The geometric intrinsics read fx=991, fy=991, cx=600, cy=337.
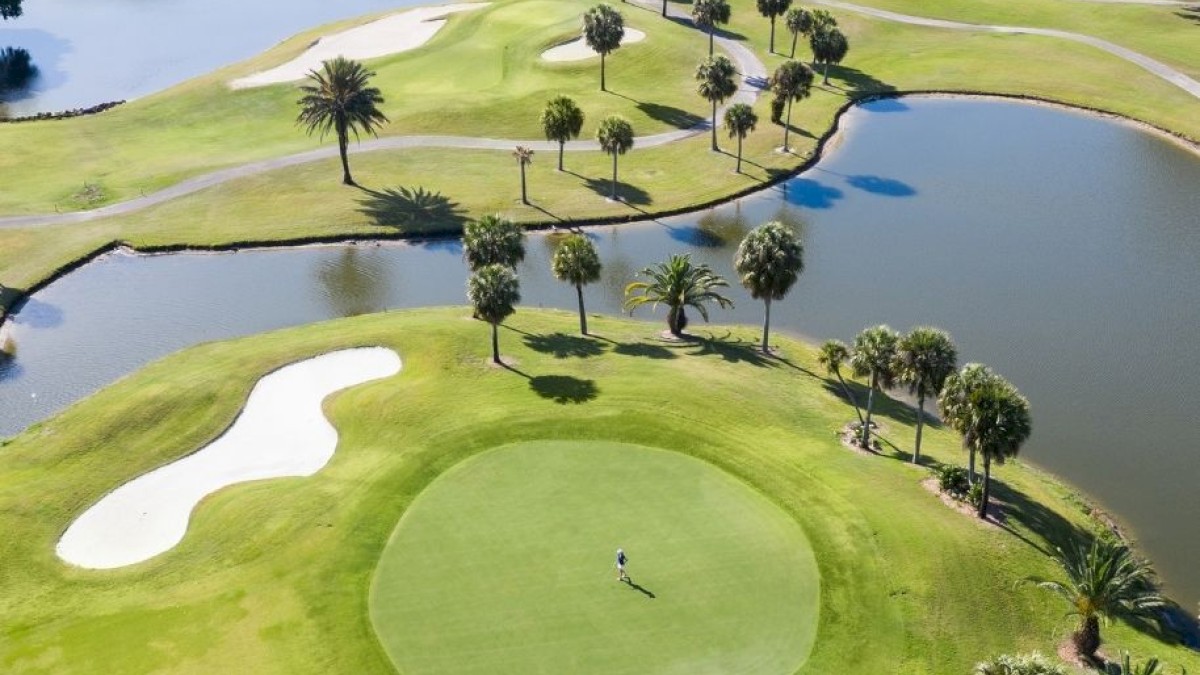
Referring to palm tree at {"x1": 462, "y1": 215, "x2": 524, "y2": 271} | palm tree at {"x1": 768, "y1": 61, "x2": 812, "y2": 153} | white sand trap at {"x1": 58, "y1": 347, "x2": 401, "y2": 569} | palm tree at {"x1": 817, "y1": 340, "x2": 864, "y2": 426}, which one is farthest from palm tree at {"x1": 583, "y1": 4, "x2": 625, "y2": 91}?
palm tree at {"x1": 817, "y1": 340, "x2": 864, "y2": 426}

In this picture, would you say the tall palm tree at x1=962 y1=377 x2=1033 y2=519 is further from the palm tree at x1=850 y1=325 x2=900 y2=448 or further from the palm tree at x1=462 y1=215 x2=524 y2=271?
the palm tree at x1=462 y1=215 x2=524 y2=271

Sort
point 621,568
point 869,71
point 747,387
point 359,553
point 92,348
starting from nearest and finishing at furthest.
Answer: point 621,568
point 359,553
point 747,387
point 92,348
point 869,71

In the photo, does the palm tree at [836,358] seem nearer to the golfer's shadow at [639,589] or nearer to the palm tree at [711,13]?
the golfer's shadow at [639,589]

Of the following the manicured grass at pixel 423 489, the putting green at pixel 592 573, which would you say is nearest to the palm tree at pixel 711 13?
the manicured grass at pixel 423 489

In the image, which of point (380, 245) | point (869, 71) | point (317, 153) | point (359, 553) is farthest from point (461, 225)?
point (869, 71)

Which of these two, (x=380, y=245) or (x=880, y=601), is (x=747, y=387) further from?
(x=380, y=245)

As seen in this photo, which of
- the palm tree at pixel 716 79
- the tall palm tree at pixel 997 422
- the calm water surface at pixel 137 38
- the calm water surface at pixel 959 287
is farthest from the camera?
the calm water surface at pixel 137 38
